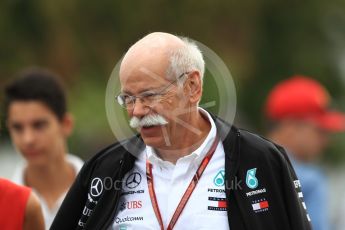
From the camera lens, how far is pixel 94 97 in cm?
1353

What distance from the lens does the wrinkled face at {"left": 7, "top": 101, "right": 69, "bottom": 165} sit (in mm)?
8641

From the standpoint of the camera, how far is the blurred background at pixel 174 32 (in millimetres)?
13641

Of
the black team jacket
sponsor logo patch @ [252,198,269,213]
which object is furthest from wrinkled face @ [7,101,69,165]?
sponsor logo patch @ [252,198,269,213]

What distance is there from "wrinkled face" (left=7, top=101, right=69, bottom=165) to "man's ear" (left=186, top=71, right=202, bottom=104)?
7.52ft

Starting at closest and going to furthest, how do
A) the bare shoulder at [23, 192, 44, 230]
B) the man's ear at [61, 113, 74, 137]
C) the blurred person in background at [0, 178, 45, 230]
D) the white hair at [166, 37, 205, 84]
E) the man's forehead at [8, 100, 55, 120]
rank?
the white hair at [166, 37, 205, 84] < the blurred person in background at [0, 178, 45, 230] < the bare shoulder at [23, 192, 44, 230] < the man's forehead at [8, 100, 55, 120] < the man's ear at [61, 113, 74, 137]

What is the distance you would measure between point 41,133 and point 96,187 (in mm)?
2078

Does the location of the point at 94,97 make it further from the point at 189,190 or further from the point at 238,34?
the point at 189,190

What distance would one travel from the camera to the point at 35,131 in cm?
868

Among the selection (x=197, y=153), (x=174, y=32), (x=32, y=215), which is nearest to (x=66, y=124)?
(x=32, y=215)

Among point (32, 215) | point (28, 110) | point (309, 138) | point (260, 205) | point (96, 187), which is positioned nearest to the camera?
point (260, 205)

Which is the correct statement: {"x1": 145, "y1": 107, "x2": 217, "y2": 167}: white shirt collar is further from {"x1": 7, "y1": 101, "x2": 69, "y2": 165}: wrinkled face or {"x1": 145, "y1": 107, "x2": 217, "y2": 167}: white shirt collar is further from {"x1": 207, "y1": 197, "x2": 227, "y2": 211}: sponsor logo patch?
{"x1": 7, "y1": 101, "x2": 69, "y2": 165}: wrinkled face

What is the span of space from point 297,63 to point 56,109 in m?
6.32

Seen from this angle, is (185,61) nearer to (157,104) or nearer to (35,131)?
(157,104)

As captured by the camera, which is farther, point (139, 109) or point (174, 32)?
point (174, 32)
